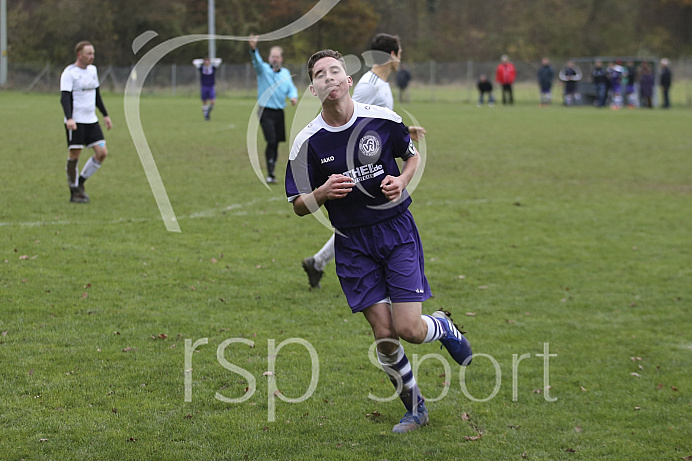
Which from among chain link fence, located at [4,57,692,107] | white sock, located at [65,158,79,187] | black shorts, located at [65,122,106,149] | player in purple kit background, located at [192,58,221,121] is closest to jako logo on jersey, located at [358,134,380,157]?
black shorts, located at [65,122,106,149]

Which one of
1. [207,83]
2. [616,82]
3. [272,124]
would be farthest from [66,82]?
[616,82]

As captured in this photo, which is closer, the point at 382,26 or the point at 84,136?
the point at 84,136

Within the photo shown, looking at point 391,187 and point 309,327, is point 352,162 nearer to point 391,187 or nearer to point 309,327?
point 391,187

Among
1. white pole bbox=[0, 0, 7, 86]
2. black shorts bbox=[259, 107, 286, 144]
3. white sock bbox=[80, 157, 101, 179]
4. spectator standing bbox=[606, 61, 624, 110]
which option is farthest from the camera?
white pole bbox=[0, 0, 7, 86]

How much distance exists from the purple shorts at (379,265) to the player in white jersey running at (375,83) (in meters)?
2.85

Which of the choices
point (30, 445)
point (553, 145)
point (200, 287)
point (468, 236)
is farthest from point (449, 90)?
point (30, 445)

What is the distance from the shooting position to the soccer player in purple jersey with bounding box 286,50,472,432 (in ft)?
15.3

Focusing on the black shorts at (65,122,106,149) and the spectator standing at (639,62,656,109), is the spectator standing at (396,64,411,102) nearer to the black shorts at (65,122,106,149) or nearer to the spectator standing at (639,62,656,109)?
the spectator standing at (639,62,656,109)

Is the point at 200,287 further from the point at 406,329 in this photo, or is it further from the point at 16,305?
the point at 406,329

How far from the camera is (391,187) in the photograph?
14.8ft

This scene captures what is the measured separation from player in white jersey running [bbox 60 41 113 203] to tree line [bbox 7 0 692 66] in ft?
139

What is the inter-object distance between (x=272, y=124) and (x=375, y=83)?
20.7ft

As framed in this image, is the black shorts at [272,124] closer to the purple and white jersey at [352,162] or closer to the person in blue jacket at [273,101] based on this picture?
the person in blue jacket at [273,101]

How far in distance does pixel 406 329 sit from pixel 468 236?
→ 19.4 ft
